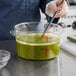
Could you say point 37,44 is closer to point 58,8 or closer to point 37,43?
point 37,43

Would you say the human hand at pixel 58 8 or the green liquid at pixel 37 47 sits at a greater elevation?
the human hand at pixel 58 8

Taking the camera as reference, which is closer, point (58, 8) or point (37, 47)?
point (37, 47)

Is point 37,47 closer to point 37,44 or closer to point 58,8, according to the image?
point 37,44

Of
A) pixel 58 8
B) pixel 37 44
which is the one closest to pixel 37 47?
pixel 37 44

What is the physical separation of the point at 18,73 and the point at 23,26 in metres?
0.23

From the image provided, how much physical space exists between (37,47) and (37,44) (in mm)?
10

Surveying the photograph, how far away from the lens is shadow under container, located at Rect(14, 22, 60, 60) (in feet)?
2.31

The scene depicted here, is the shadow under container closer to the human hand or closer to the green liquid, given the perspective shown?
the green liquid

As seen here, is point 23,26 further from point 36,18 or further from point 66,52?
point 36,18

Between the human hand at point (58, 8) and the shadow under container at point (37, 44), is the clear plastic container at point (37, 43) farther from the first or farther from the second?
the human hand at point (58, 8)

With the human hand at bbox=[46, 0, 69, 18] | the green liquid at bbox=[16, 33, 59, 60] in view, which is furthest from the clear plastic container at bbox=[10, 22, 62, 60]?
the human hand at bbox=[46, 0, 69, 18]

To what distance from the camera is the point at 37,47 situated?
0.70 meters

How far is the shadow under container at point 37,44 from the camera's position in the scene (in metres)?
0.70

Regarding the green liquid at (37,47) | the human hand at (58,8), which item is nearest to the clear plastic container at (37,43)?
the green liquid at (37,47)
